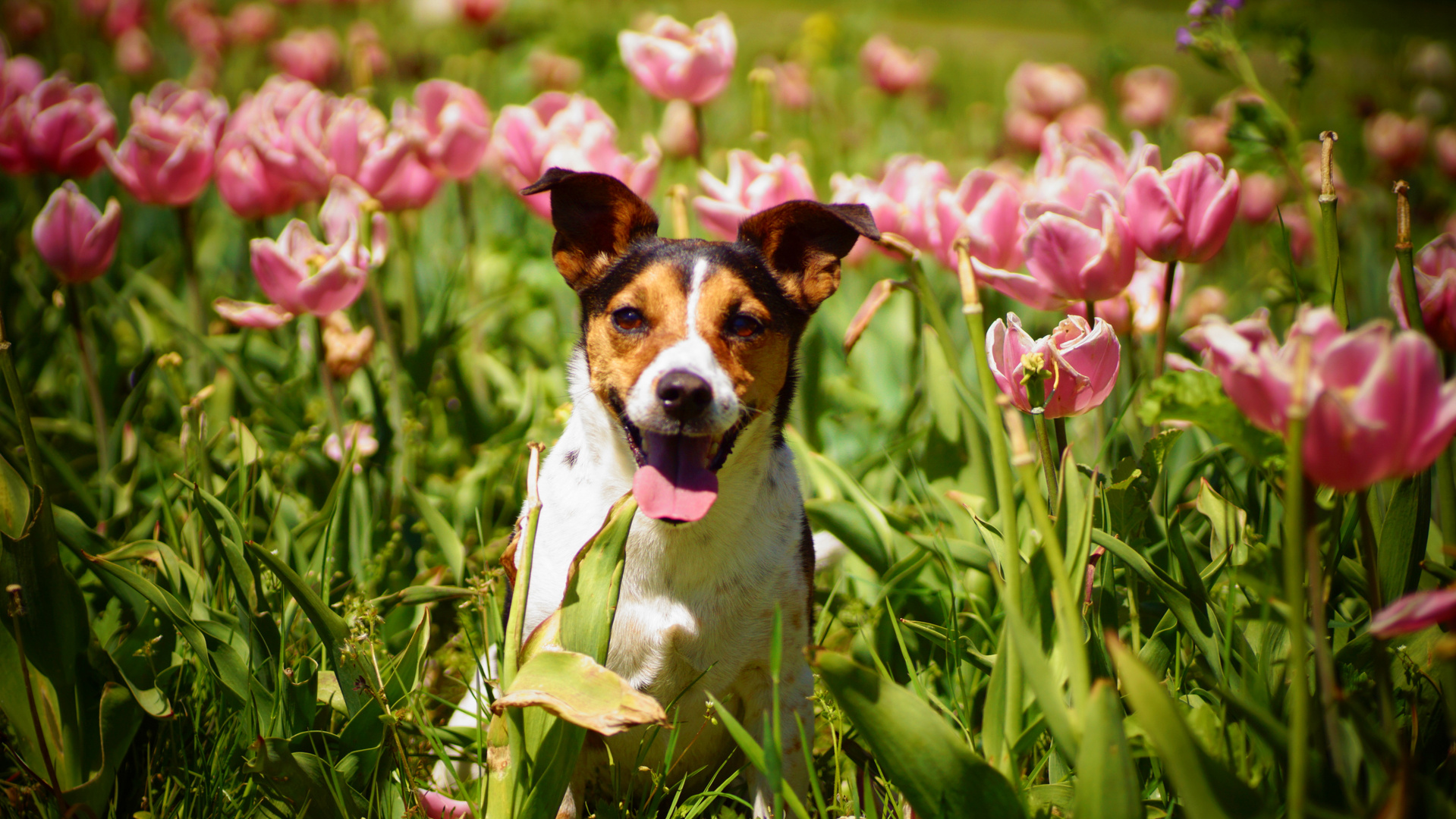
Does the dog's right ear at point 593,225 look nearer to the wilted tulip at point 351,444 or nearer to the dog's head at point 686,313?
the dog's head at point 686,313

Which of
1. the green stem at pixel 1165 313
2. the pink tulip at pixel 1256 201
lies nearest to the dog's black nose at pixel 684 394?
the green stem at pixel 1165 313

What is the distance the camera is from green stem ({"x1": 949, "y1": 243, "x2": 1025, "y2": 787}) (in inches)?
58.0

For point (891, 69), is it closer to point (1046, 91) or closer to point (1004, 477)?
point (1046, 91)

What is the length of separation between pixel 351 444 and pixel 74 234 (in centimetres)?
95

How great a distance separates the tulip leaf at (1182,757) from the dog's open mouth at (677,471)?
0.89 metres

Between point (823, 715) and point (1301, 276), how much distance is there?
335cm

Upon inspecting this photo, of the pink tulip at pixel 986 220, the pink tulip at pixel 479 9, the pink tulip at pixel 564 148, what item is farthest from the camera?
the pink tulip at pixel 479 9

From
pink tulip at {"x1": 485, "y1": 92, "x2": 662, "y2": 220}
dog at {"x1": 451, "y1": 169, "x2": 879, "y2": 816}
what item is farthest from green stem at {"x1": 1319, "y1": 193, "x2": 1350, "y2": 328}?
pink tulip at {"x1": 485, "y1": 92, "x2": 662, "y2": 220}

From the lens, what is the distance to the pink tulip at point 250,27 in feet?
22.3

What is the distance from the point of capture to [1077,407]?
1856mm

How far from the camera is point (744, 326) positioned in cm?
221

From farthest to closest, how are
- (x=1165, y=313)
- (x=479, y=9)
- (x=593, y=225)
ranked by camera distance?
(x=479, y=9)
(x=593, y=225)
(x=1165, y=313)

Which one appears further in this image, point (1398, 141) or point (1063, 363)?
point (1398, 141)

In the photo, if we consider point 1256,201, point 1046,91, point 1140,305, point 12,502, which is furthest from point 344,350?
point 1046,91
